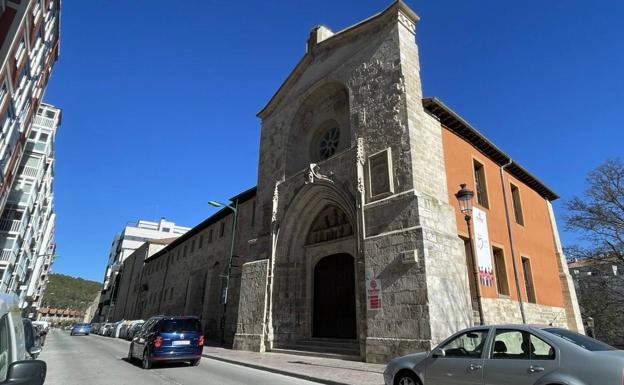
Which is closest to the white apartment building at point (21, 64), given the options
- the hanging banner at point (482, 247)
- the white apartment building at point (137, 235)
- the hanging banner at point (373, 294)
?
the hanging banner at point (373, 294)

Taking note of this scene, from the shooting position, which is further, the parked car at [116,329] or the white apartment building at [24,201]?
the parked car at [116,329]

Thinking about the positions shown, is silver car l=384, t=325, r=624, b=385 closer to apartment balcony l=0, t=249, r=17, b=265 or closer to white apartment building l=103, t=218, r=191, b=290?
apartment balcony l=0, t=249, r=17, b=265

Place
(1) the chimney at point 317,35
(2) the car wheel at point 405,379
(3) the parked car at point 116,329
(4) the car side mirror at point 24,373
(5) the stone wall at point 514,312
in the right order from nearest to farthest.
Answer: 1. (4) the car side mirror at point 24,373
2. (2) the car wheel at point 405,379
3. (5) the stone wall at point 514,312
4. (1) the chimney at point 317,35
5. (3) the parked car at point 116,329

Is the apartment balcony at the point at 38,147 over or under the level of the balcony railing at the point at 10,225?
over

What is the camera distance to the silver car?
3.81m

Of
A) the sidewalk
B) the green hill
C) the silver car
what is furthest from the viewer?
the green hill

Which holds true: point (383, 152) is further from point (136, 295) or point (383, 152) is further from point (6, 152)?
point (136, 295)

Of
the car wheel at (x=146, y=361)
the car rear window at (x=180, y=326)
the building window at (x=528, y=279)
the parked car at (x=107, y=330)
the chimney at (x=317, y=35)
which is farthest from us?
the parked car at (x=107, y=330)

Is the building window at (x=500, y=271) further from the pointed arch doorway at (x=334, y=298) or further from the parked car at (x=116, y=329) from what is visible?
the parked car at (x=116, y=329)

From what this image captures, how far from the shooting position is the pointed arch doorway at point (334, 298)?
1325 centimetres

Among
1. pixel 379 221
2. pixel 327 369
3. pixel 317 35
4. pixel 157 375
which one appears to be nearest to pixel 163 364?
pixel 157 375

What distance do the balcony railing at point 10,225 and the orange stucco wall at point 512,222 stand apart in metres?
31.6

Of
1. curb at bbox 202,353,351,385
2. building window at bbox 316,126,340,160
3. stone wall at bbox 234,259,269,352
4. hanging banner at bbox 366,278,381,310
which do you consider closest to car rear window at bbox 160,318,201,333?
curb at bbox 202,353,351,385

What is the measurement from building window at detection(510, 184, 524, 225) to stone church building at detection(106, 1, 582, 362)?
0.05 m
